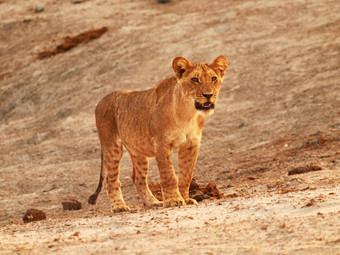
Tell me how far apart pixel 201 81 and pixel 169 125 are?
29.5 inches

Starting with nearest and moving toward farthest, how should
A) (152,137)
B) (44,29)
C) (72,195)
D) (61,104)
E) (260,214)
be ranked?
1. (260,214)
2. (152,137)
3. (72,195)
4. (61,104)
5. (44,29)

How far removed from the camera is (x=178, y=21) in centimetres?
2939

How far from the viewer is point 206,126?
752 inches

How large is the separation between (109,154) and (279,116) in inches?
382

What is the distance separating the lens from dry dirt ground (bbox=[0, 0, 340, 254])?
6.11 metres

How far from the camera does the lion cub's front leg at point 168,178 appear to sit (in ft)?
27.5

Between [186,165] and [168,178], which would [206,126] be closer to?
[186,165]

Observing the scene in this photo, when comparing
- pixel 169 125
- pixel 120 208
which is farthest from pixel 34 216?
pixel 169 125

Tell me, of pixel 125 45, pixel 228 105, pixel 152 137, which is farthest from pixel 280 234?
pixel 125 45

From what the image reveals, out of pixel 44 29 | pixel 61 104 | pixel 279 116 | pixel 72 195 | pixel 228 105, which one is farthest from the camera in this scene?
pixel 44 29

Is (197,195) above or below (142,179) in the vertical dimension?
below

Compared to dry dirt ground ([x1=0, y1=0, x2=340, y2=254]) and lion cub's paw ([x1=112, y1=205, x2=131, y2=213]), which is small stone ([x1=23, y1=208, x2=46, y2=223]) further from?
lion cub's paw ([x1=112, y1=205, x2=131, y2=213])

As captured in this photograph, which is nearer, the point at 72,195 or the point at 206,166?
the point at 72,195

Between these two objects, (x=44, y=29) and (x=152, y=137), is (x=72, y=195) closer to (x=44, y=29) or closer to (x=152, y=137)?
(x=152, y=137)
